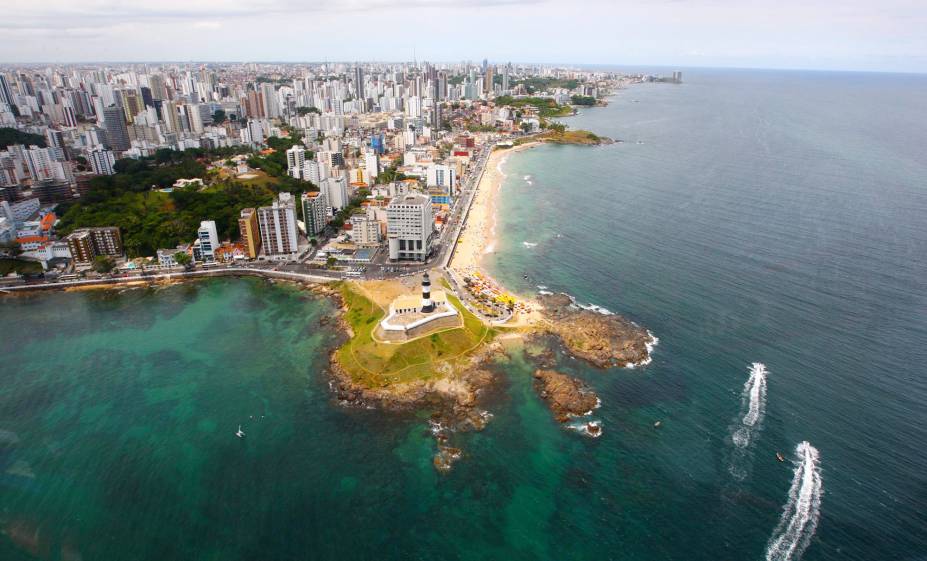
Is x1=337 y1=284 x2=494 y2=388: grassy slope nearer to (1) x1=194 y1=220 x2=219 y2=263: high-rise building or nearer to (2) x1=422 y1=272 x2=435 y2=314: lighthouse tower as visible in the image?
(2) x1=422 y1=272 x2=435 y2=314: lighthouse tower

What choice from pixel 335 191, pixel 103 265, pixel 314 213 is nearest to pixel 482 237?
pixel 314 213

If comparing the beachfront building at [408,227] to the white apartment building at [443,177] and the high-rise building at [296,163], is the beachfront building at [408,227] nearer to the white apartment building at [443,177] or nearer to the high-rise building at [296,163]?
the white apartment building at [443,177]

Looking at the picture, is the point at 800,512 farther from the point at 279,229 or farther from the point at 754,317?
the point at 279,229

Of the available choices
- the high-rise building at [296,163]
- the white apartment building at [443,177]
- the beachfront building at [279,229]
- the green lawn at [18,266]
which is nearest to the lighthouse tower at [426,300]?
the beachfront building at [279,229]

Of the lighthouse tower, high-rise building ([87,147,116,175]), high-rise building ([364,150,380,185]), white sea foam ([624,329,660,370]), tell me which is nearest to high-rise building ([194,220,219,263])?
the lighthouse tower

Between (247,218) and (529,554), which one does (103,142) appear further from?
(529,554)
